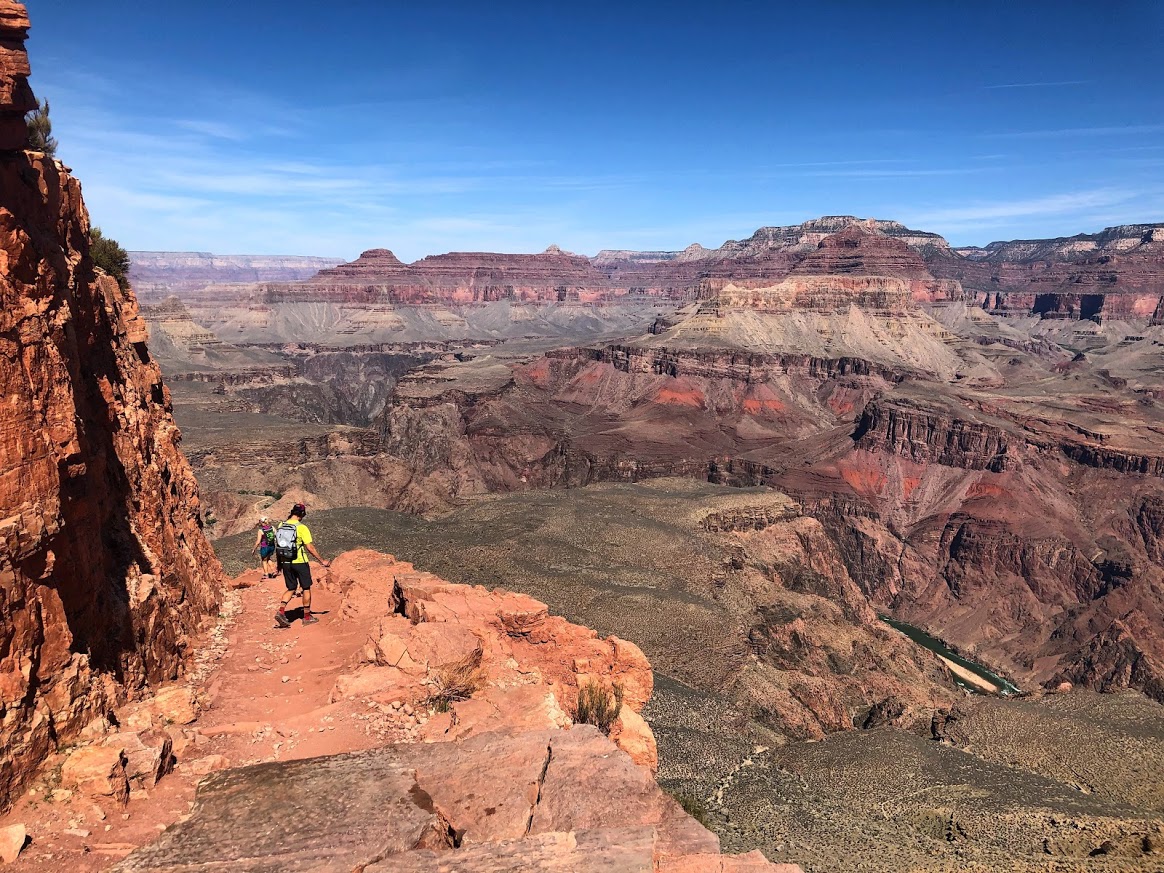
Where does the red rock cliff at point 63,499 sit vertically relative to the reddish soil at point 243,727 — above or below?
above

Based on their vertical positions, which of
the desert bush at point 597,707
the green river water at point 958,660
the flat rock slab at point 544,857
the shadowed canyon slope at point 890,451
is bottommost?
the green river water at point 958,660

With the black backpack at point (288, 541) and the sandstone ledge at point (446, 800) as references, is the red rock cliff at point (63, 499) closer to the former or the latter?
the black backpack at point (288, 541)

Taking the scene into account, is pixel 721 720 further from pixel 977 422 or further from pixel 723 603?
pixel 977 422

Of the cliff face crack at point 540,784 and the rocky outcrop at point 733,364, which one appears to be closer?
the cliff face crack at point 540,784

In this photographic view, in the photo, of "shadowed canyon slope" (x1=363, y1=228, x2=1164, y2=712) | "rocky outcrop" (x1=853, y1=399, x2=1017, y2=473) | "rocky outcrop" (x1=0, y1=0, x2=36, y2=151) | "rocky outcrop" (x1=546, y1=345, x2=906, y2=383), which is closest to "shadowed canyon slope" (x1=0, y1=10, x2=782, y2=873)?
"rocky outcrop" (x1=0, y1=0, x2=36, y2=151)

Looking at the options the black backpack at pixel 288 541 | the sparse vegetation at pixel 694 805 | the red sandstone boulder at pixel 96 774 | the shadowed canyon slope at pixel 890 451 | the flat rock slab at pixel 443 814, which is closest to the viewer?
the flat rock slab at pixel 443 814

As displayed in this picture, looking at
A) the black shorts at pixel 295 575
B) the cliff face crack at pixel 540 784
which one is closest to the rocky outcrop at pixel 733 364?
the black shorts at pixel 295 575

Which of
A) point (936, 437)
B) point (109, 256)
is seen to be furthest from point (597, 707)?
point (936, 437)

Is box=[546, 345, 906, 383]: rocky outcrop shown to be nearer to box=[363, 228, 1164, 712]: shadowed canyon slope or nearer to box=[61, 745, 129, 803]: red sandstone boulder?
box=[363, 228, 1164, 712]: shadowed canyon slope
